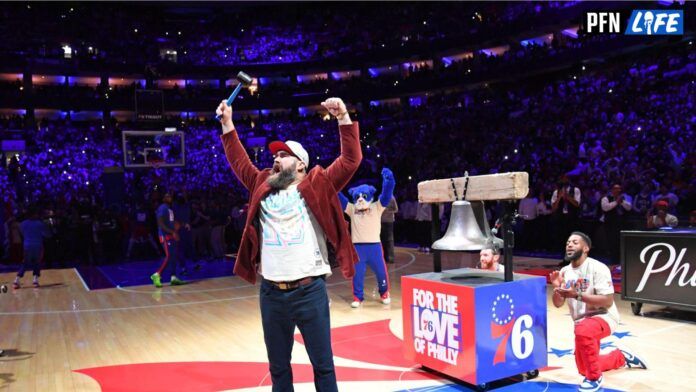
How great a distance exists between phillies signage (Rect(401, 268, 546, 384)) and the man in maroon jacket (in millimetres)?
1511

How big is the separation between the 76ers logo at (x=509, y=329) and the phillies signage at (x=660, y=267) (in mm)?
2911

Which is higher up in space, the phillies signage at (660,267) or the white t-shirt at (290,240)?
the white t-shirt at (290,240)

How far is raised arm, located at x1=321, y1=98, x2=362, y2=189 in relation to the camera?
2992 millimetres

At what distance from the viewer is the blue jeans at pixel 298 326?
9.89 feet

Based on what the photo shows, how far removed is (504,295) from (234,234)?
1364 cm

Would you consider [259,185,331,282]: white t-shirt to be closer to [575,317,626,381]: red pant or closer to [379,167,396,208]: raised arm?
[575,317,626,381]: red pant

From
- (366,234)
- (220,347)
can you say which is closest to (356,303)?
(366,234)

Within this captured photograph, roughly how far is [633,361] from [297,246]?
11.3ft

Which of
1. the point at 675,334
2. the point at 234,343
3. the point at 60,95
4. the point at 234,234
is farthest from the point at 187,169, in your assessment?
the point at 675,334

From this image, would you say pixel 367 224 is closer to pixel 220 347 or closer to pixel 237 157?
pixel 220 347

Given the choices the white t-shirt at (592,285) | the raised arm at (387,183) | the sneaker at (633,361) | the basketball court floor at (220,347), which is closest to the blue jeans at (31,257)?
the basketball court floor at (220,347)

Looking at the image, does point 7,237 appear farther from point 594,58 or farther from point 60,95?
point 594,58

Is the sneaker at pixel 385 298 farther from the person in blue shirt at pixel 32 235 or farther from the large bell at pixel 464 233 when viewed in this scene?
the person in blue shirt at pixel 32 235

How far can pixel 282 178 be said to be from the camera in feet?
10.3
